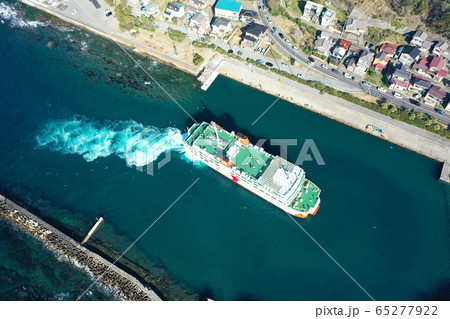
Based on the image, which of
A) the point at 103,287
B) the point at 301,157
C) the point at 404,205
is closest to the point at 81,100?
the point at 103,287

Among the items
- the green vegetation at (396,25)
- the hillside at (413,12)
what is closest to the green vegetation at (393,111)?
the green vegetation at (396,25)

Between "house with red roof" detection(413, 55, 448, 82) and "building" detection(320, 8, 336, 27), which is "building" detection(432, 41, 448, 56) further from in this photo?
"building" detection(320, 8, 336, 27)

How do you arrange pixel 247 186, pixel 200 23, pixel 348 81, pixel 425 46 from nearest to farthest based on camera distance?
pixel 247 186 → pixel 348 81 → pixel 425 46 → pixel 200 23

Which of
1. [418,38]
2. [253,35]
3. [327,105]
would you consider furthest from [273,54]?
[418,38]

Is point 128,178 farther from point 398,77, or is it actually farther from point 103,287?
point 398,77

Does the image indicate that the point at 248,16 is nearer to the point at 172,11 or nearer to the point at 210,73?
the point at 172,11

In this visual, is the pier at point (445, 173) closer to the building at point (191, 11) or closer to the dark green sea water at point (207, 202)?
the dark green sea water at point (207, 202)

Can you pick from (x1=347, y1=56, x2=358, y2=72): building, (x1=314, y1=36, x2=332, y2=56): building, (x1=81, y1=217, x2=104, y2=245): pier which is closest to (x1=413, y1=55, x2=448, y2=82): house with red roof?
(x1=347, y1=56, x2=358, y2=72): building
